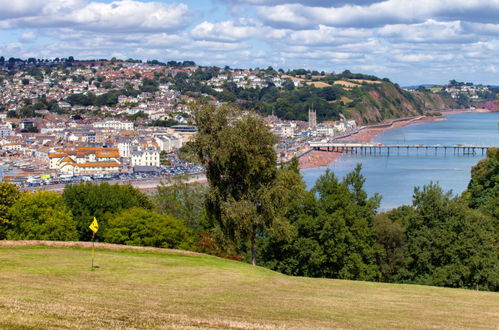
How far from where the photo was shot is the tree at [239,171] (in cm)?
2056

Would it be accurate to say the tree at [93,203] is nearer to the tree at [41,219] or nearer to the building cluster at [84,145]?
the tree at [41,219]

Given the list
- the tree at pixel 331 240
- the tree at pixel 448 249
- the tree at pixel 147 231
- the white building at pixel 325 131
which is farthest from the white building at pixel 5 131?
the tree at pixel 448 249

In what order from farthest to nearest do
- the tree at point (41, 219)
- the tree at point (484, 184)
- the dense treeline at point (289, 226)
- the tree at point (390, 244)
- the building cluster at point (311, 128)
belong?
1. the building cluster at point (311, 128)
2. the tree at point (484, 184)
3. the tree at point (390, 244)
4. the tree at point (41, 219)
5. the dense treeline at point (289, 226)

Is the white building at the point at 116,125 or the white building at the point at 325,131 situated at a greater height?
the white building at the point at 116,125

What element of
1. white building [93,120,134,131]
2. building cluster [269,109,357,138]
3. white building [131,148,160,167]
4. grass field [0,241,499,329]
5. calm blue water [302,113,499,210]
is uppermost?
grass field [0,241,499,329]

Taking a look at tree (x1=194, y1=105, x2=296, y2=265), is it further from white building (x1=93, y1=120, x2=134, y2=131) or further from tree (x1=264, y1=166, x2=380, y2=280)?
white building (x1=93, y1=120, x2=134, y2=131)

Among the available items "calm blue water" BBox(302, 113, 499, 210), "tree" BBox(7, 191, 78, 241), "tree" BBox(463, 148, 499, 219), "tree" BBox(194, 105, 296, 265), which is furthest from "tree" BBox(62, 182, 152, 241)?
"calm blue water" BBox(302, 113, 499, 210)

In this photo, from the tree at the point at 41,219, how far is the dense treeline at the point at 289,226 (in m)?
0.04

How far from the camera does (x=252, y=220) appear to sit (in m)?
20.9

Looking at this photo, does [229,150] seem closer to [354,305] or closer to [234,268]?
[234,268]

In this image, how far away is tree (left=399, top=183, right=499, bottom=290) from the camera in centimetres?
2097

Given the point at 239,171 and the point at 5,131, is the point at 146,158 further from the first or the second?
the point at 239,171

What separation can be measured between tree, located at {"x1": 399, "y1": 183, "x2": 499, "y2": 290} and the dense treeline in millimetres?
35

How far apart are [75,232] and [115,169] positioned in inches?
2453
